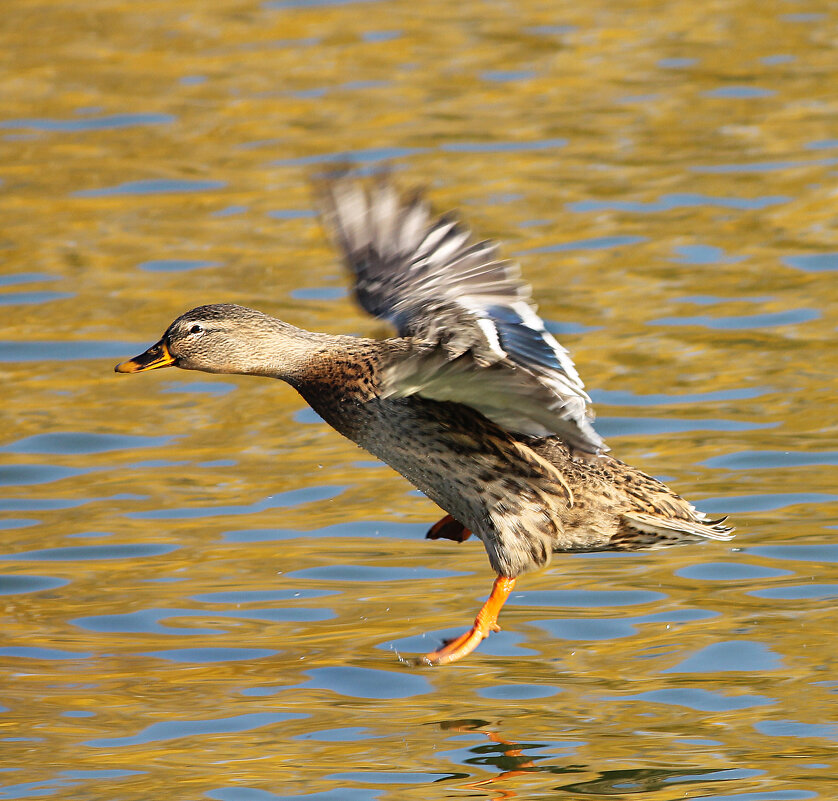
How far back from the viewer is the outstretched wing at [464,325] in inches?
215

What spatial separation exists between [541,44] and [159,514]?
7.97m

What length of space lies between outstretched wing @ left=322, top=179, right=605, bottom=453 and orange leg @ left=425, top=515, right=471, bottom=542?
929mm

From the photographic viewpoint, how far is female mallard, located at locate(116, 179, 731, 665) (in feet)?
18.7

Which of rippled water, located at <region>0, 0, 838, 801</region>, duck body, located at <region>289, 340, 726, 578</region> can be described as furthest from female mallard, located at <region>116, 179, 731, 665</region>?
rippled water, located at <region>0, 0, 838, 801</region>

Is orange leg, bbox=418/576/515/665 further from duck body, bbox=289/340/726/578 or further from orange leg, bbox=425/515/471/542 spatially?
orange leg, bbox=425/515/471/542

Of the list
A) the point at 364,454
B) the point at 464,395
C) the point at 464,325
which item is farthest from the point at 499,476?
the point at 364,454

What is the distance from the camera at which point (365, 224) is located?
6832 mm

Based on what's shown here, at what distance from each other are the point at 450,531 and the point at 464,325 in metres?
1.46

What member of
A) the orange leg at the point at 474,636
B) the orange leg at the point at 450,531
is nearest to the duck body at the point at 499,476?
the orange leg at the point at 474,636

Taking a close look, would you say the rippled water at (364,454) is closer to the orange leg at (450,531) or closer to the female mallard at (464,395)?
the orange leg at (450,531)

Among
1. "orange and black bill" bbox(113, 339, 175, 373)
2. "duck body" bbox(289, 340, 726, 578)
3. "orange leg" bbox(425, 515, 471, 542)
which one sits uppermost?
"orange and black bill" bbox(113, 339, 175, 373)

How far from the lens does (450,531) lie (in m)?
6.86

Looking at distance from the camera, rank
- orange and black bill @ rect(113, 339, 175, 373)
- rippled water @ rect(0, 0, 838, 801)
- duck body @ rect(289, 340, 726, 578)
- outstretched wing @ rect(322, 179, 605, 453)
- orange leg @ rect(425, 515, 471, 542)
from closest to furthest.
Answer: outstretched wing @ rect(322, 179, 605, 453)
rippled water @ rect(0, 0, 838, 801)
duck body @ rect(289, 340, 726, 578)
orange and black bill @ rect(113, 339, 175, 373)
orange leg @ rect(425, 515, 471, 542)

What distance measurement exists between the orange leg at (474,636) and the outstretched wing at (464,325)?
0.70 meters
